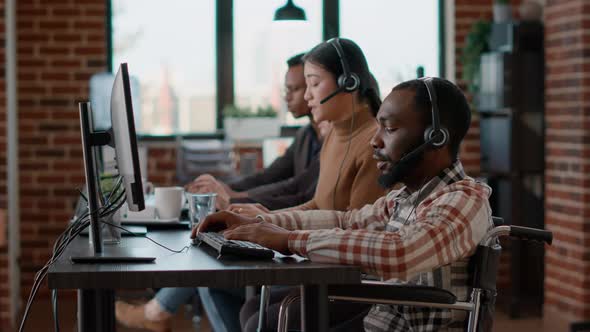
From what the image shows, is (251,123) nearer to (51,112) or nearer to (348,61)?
(51,112)

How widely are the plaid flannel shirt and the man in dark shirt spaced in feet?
4.24

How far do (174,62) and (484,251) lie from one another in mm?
4093

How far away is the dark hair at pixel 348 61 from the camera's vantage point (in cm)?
307

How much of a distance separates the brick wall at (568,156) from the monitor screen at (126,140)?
10.4ft

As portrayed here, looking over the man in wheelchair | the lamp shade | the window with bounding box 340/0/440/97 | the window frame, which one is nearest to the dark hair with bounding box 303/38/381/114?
the man in wheelchair

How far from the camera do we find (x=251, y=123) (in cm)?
559

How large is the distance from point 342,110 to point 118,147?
1.09 m

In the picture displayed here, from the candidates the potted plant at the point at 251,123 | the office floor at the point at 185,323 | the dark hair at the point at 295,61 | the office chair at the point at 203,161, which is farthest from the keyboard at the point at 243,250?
the potted plant at the point at 251,123

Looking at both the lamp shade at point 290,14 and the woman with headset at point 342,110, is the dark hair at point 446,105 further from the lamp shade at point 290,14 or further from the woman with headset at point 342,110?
the lamp shade at point 290,14

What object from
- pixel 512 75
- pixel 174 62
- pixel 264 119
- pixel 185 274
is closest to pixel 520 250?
pixel 512 75

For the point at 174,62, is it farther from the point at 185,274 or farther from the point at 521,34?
the point at 185,274

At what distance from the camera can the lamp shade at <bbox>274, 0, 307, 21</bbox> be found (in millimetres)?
4770

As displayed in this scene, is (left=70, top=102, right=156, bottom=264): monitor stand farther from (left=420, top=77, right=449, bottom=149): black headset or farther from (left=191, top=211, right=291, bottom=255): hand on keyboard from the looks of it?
(left=420, top=77, right=449, bottom=149): black headset

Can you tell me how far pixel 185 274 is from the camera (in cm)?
185
